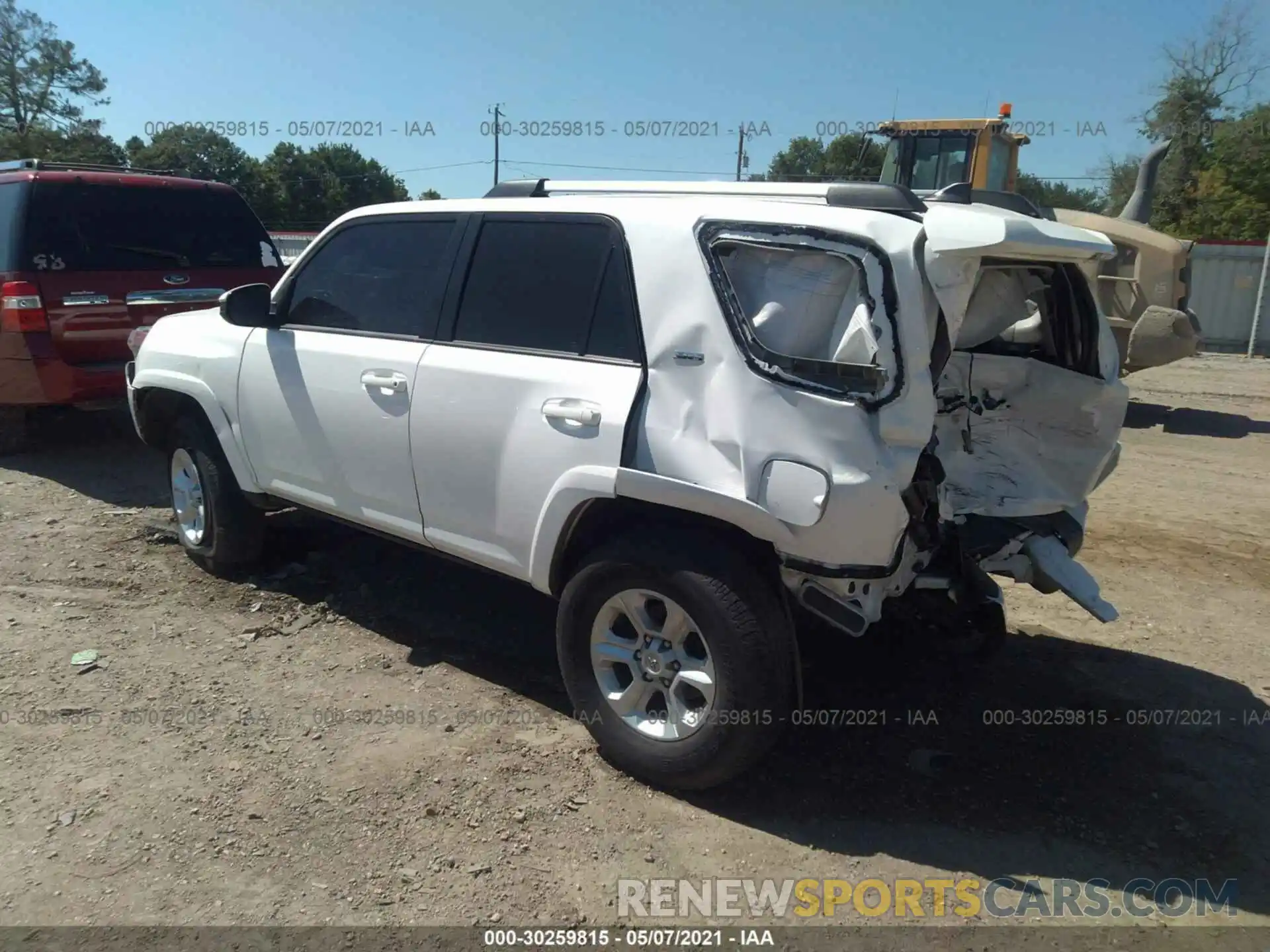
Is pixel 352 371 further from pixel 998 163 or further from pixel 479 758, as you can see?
pixel 998 163

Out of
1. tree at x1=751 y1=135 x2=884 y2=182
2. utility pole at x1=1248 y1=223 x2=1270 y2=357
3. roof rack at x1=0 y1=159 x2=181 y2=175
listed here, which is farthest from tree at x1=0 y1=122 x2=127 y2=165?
utility pole at x1=1248 y1=223 x2=1270 y2=357

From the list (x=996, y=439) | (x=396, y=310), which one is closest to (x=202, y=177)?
(x=396, y=310)

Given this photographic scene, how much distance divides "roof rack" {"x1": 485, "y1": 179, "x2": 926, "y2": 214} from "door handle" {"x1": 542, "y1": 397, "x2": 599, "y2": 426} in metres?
0.96

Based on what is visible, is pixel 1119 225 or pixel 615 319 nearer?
pixel 615 319

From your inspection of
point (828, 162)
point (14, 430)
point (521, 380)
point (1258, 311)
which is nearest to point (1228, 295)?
point (1258, 311)

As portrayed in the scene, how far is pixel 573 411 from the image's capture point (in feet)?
11.0

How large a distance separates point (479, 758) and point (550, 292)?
178 cm

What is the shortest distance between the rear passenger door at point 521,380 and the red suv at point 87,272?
14.5 feet

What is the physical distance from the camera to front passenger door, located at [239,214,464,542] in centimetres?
404

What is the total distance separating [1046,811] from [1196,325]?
28.4 ft

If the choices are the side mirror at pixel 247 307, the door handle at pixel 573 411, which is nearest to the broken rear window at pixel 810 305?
the door handle at pixel 573 411

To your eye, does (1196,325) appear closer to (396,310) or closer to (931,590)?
(931,590)

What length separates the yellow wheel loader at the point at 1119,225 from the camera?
9938 mm

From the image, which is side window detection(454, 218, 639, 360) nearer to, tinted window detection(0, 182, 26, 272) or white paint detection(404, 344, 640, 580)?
white paint detection(404, 344, 640, 580)
